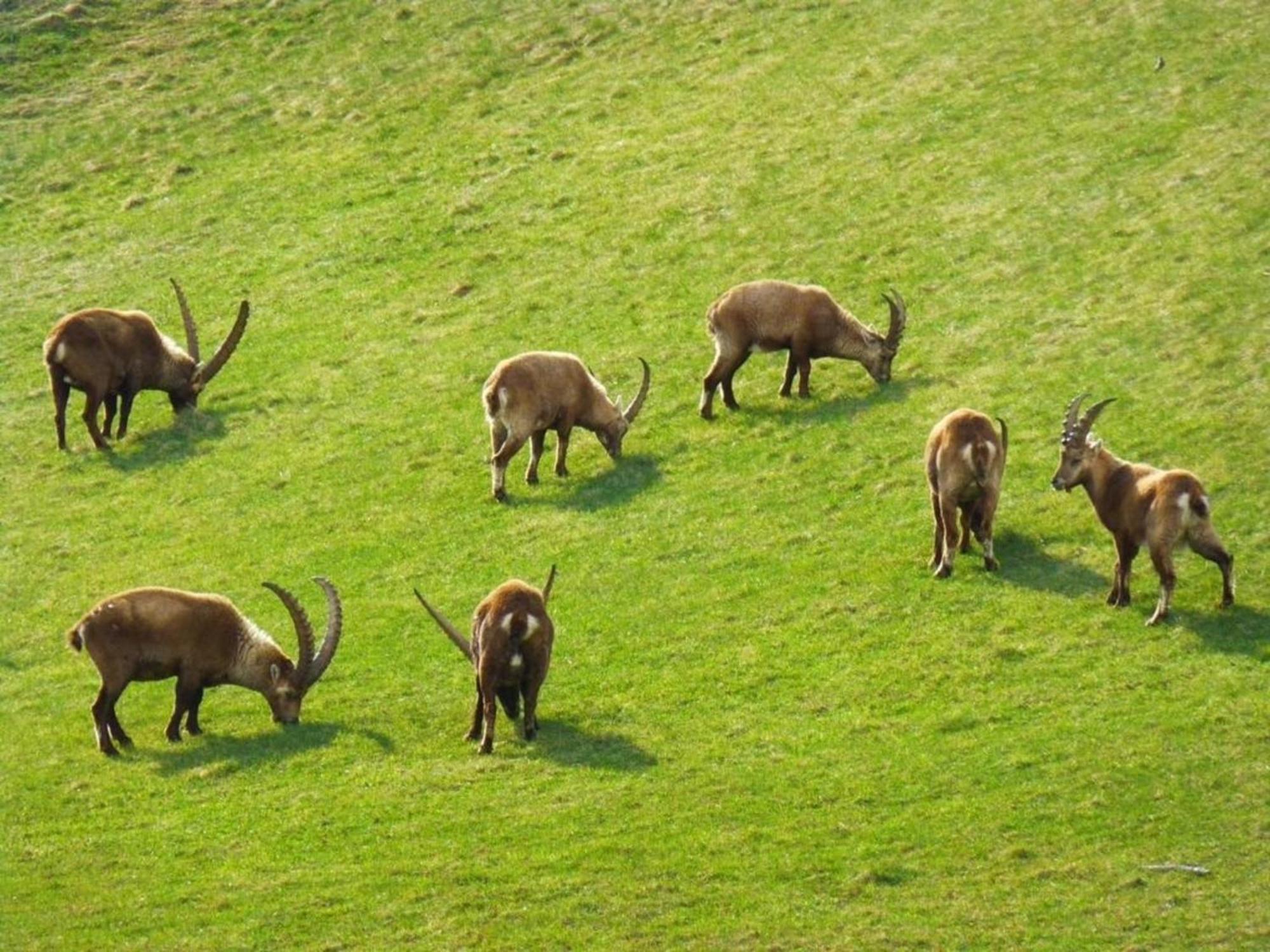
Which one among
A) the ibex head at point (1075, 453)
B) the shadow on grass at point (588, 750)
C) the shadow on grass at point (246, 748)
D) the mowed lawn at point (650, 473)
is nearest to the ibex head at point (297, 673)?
the shadow on grass at point (246, 748)

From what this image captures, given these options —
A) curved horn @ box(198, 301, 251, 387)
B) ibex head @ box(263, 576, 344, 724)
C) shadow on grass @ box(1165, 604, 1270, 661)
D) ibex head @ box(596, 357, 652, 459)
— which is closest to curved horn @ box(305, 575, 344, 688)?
ibex head @ box(263, 576, 344, 724)

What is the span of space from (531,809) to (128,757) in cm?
558

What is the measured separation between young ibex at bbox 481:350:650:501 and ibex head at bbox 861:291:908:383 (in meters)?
4.64

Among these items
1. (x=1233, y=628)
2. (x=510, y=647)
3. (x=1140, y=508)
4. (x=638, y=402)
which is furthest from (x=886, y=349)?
(x=510, y=647)

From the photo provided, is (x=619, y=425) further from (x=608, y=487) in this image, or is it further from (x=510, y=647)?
(x=510, y=647)

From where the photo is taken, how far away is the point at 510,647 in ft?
82.4

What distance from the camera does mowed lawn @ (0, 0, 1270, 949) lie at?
23656 millimetres

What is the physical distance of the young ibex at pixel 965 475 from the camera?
95.5 ft

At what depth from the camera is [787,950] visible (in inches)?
865

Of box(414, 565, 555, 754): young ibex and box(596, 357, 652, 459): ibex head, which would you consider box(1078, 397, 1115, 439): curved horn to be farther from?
box(596, 357, 652, 459): ibex head

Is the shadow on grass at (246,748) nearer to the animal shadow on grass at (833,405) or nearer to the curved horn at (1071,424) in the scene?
the curved horn at (1071,424)

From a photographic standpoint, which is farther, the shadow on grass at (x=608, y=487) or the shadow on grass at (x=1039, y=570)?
the shadow on grass at (x=608, y=487)

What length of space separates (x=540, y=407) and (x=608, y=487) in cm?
184

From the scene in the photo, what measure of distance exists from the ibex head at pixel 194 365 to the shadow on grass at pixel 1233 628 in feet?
62.4
